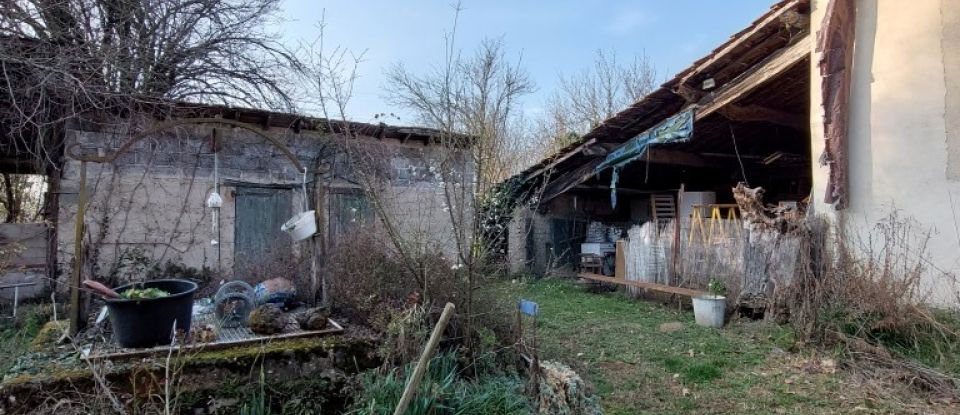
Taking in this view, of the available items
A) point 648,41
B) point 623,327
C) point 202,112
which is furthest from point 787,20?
point 648,41

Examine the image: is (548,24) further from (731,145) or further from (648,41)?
(648,41)

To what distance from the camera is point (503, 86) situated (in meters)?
5.34

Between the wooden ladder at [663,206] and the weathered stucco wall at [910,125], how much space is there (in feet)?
17.4

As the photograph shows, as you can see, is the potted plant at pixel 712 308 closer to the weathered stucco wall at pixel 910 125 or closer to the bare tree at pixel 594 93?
the weathered stucco wall at pixel 910 125

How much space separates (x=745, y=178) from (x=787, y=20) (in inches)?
206

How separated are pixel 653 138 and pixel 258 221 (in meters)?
6.73

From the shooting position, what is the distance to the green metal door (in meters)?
7.95

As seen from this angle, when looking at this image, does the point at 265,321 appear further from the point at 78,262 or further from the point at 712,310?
the point at 712,310

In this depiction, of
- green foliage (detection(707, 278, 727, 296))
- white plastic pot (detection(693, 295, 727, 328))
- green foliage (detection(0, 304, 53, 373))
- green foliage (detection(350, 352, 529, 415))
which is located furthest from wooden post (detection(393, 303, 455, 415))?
green foliage (detection(707, 278, 727, 296))

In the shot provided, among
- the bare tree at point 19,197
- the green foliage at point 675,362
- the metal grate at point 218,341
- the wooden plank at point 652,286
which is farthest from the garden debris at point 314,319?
the bare tree at point 19,197

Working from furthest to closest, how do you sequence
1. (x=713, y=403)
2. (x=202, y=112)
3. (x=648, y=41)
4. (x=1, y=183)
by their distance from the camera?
(x=648, y=41)
(x=1, y=183)
(x=202, y=112)
(x=713, y=403)

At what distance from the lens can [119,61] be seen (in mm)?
6859

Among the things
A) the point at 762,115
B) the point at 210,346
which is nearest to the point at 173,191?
the point at 210,346

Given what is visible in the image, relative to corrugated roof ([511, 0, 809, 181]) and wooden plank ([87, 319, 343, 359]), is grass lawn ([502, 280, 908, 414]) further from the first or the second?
corrugated roof ([511, 0, 809, 181])
